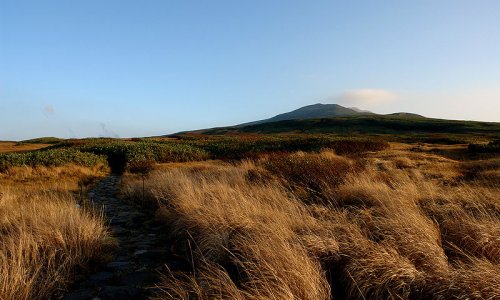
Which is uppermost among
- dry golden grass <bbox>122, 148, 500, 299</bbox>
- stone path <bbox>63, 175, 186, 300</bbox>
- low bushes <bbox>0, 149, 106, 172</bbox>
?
low bushes <bbox>0, 149, 106, 172</bbox>

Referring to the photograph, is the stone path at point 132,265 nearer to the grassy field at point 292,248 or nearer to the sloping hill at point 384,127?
the grassy field at point 292,248

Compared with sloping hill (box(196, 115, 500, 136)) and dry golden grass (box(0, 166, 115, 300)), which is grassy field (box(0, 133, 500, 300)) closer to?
dry golden grass (box(0, 166, 115, 300))

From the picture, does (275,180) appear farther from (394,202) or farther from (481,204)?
(481,204)

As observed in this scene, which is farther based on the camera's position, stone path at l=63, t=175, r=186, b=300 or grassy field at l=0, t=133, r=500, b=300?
stone path at l=63, t=175, r=186, b=300

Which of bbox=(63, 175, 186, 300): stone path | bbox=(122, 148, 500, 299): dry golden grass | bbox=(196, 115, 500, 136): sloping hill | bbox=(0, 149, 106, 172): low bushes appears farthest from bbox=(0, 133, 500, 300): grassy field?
bbox=(196, 115, 500, 136): sloping hill

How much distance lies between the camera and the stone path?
4.56 m

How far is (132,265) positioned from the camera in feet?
18.3

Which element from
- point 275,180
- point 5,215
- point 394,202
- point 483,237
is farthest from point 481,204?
point 5,215

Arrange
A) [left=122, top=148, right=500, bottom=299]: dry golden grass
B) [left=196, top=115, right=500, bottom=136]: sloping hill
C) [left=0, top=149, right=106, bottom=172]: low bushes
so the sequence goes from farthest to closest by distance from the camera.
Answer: [left=196, top=115, right=500, bottom=136]: sloping hill → [left=0, top=149, right=106, bottom=172]: low bushes → [left=122, top=148, right=500, bottom=299]: dry golden grass

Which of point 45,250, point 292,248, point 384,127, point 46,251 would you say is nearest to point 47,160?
point 46,251

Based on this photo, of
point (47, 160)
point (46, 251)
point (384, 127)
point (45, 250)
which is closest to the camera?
point (45, 250)

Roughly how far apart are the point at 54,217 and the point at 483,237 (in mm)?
6605

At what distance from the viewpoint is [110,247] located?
6266 millimetres

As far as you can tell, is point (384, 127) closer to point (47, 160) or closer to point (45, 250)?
point (47, 160)
